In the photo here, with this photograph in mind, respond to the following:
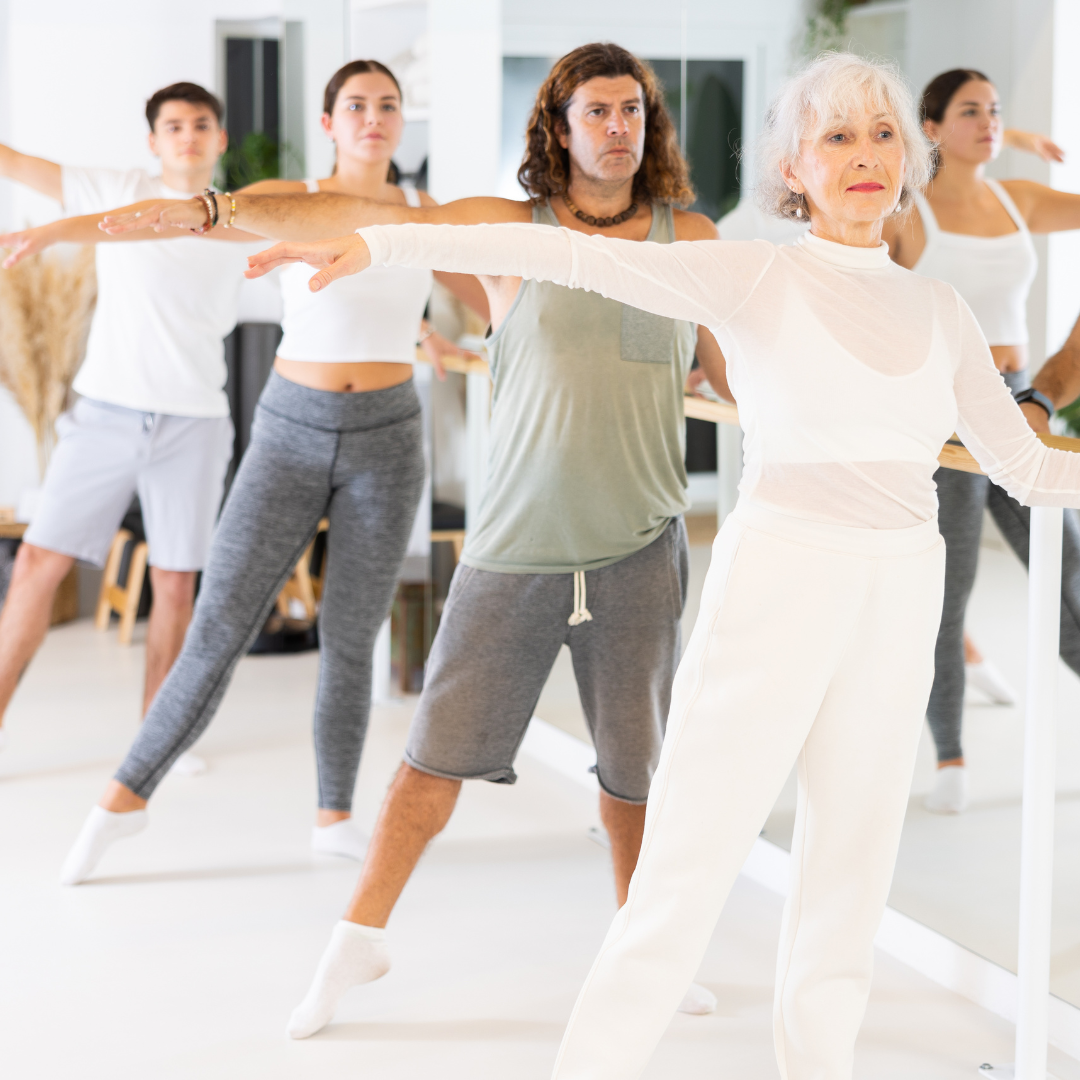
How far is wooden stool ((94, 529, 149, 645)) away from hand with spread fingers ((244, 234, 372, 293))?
3.66m

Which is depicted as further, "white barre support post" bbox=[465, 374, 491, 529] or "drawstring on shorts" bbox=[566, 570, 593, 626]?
"white barre support post" bbox=[465, 374, 491, 529]

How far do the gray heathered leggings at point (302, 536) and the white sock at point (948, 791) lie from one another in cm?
117

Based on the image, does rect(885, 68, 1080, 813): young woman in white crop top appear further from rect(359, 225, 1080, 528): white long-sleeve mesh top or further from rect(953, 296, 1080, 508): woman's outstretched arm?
rect(359, 225, 1080, 528): white long-sleeve mesh top

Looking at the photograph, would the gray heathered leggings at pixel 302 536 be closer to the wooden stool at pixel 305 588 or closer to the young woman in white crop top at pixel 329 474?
the young woman in white crop top at pixel 329 474

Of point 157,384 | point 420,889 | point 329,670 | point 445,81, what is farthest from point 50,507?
point 445,81

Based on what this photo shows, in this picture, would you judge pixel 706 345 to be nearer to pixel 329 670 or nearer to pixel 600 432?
pixel 600 432

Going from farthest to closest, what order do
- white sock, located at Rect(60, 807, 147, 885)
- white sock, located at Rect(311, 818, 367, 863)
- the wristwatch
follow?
white sock, located at Rect(311, 818, 367, 863) → white sock, located at Rect(60, 807, 147, 885) → the wristwatch

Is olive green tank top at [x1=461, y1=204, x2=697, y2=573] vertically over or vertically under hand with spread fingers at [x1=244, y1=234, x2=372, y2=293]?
under

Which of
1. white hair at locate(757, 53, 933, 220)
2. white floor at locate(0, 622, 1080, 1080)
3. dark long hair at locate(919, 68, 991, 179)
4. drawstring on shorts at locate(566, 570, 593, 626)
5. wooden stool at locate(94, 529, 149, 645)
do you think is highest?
dark long hair at locate(919, 68, 991, 179)

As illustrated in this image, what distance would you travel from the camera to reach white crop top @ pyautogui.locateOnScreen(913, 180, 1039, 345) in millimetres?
2600

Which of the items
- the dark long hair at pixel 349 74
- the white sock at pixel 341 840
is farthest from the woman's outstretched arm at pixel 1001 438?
the white sock at pixel 341 840

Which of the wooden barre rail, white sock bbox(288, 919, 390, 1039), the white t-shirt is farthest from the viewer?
the white t-shirt

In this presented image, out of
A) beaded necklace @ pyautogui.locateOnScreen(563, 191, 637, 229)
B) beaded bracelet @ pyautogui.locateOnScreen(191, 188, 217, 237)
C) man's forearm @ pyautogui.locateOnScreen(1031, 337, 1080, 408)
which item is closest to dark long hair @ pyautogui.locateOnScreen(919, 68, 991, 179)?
man's forearm @ pyautogui.locateOnScreen(1031, 337, 1080, 408)

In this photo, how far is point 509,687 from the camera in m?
2.13
